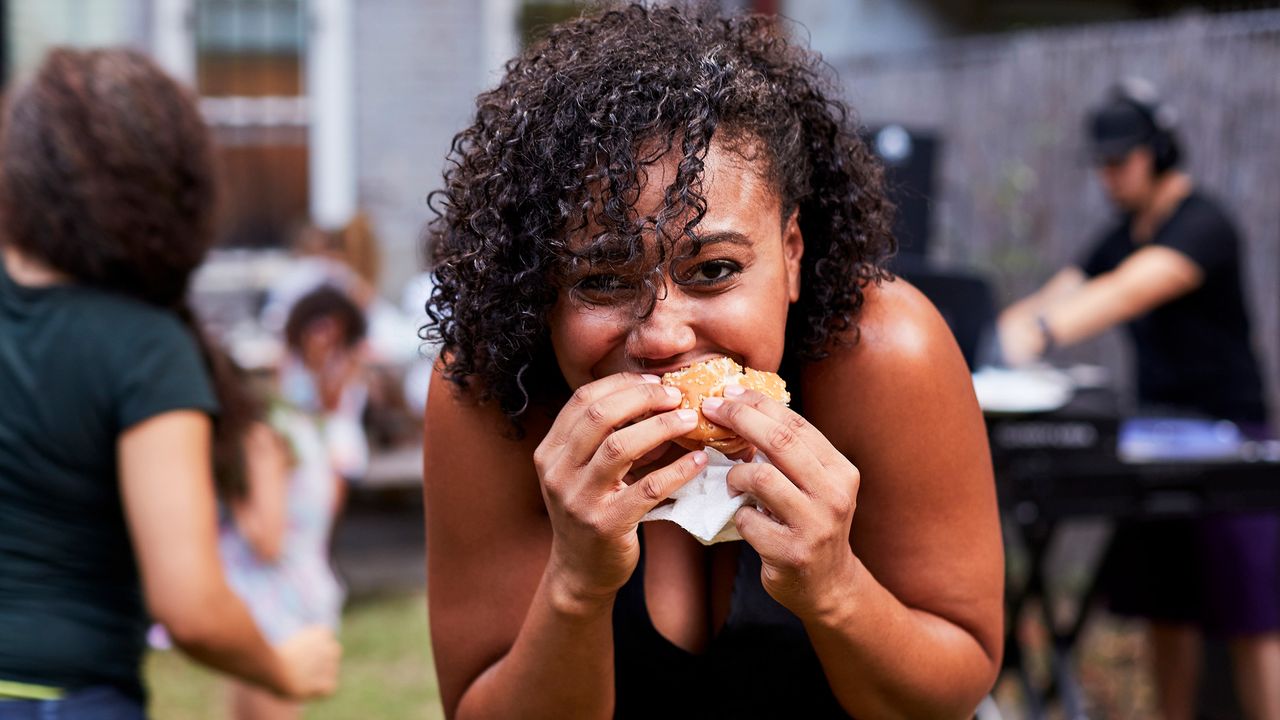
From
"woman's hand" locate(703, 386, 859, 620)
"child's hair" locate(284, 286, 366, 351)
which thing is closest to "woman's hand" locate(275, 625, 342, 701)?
"woman's hand" locate(703, 386, 859, 620)

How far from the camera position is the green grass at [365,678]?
17.2 feet

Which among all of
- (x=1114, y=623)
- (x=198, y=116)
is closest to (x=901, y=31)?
(x=1114, y=623)

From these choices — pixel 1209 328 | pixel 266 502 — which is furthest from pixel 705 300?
pixel 1209 328

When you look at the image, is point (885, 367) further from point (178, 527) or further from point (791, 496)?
point (178, 527)

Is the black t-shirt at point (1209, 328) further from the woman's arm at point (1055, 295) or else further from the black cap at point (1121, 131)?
the woman's arm at point (1055, 295)

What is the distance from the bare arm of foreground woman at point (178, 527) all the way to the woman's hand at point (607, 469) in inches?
38.0

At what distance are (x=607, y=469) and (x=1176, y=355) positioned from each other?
3.75 meters

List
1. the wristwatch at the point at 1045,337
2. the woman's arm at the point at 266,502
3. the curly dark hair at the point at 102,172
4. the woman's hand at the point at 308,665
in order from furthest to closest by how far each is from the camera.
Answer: the wristwatch at the point at 1045,337
the woman's arm at the point at 266,502
the woman's hand at the point at 308,665
the curly dark hair at the point at 102,172

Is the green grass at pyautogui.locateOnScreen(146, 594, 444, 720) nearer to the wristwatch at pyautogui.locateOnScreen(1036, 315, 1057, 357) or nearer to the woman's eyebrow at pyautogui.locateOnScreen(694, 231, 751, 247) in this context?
the wristwatch at pyautogui.locateOnScreen(1036, 315, 1057, 357)

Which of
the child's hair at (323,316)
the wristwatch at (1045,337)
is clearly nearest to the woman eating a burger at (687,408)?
the wristwatch at (1045,337)

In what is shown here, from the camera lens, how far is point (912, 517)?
5.21ft

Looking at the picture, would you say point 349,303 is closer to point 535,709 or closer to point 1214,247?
point 1214,247

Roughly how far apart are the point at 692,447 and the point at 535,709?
38cm

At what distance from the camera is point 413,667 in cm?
578
